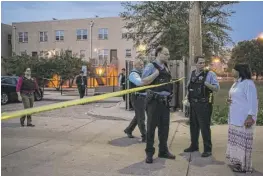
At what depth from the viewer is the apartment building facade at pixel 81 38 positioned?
44000 mm

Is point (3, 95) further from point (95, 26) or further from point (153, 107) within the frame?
point (95, 26)

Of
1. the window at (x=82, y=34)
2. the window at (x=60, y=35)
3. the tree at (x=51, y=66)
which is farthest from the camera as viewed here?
the window at (x=60, y=35)

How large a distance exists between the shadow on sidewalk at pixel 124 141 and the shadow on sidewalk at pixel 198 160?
1.36 m

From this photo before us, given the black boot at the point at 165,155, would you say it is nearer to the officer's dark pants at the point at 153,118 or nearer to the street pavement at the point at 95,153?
the street pavement at the point at 95,153

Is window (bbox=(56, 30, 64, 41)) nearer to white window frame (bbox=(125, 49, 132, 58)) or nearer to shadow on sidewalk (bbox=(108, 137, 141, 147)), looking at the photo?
white window frame (bbox=(125, 49, 132, 58))

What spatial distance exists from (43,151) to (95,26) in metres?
39.5

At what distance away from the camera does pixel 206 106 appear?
21.0 feet

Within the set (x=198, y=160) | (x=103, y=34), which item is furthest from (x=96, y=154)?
(x=103, y=34)

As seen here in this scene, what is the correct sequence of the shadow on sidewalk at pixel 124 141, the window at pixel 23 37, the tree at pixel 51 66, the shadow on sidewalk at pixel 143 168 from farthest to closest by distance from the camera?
the window at pixel 23 37 → the tree at pixel 51 66 → the shadow on sidewalk at pixel 124 141 → the shadow on sidewalk at pixel 143 168

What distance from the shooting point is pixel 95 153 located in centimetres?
674

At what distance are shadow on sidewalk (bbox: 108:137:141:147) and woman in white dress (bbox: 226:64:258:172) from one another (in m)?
2.38

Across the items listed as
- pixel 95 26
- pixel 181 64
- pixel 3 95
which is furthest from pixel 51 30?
pixel 181 64

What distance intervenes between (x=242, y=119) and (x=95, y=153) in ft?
8.70

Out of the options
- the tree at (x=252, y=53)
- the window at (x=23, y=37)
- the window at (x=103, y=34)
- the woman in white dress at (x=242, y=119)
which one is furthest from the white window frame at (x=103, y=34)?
the woman in white dress at (x=242, y=119)
